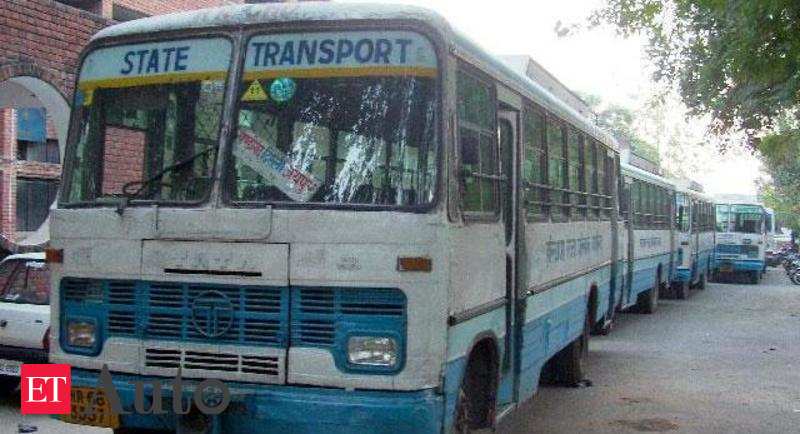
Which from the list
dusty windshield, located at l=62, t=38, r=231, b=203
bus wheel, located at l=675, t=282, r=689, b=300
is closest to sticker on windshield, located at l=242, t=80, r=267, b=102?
dusty windshield, located at l=62, t=38, r=231, b=203

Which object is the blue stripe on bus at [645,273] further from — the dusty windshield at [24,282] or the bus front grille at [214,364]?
the bus front grille at [214,364]

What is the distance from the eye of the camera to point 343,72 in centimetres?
A: 468

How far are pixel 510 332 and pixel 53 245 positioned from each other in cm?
314

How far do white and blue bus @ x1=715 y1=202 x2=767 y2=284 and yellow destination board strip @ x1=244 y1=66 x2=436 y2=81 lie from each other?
26.9 metres

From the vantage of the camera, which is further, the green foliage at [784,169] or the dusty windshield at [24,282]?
the dusty windshield at [24,282]

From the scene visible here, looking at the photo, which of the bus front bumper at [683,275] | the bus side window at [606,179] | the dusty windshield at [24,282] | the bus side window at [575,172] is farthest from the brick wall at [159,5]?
the bus front bumper at [683,275]

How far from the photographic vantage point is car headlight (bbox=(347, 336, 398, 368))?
174 inches

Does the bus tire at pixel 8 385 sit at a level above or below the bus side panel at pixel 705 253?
below

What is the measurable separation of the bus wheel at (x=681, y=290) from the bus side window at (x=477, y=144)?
59.0 feet

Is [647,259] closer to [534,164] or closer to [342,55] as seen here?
[534,164]

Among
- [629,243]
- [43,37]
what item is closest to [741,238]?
[629,243]

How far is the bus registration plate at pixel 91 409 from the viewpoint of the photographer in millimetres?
4727

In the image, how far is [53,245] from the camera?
5133mm

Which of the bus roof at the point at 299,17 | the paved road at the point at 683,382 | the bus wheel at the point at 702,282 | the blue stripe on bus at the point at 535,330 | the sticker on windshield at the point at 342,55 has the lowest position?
the paved road at the point at 683,382
